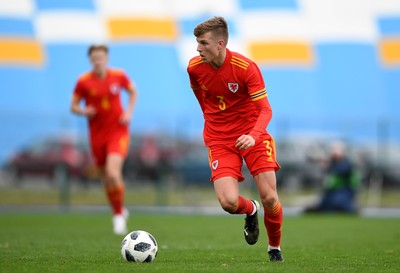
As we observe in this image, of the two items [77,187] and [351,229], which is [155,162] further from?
[351,229]

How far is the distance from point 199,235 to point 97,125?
2326mm

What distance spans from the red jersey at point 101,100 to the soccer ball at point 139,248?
506 cm

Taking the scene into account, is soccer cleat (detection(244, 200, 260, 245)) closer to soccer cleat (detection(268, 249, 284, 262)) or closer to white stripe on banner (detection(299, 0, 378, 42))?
soccer cleat (detection(268, 249, 284, 262))

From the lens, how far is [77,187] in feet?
80.0

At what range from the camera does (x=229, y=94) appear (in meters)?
8.52

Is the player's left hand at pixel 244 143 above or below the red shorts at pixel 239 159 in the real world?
above

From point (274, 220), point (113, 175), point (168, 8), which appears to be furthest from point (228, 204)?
point (168, 8)

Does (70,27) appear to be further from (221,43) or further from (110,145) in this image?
(221,43)

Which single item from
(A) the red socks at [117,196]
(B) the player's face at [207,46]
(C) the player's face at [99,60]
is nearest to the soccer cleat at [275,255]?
(B) the player's face at [207,46]

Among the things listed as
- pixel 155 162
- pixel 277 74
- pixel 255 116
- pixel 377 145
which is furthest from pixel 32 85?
pixel 255 116

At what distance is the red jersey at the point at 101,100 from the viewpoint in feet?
43.4

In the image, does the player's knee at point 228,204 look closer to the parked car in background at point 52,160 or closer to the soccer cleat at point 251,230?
the soccer cleat at point 251,230

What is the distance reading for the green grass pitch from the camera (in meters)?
7.99

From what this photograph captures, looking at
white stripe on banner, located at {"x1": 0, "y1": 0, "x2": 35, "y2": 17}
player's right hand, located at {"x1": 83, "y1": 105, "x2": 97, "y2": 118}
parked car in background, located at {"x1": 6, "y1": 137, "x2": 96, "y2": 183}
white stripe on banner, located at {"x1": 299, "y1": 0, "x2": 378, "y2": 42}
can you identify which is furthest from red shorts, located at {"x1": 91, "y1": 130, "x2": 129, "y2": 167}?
white stripe on banner, located at {"x1": 299, "y1": 0, "x2": 378, "y2": 42}
